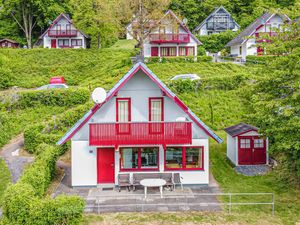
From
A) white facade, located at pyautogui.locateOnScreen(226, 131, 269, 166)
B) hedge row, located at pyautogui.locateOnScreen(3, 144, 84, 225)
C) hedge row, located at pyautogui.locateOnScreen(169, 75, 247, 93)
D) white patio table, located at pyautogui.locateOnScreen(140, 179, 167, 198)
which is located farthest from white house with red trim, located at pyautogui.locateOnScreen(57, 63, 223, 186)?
hedge row, located at pyautogui.locateOnScreen(169, 75, 247, 93)

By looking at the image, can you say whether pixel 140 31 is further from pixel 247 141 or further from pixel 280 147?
pixel 280 147

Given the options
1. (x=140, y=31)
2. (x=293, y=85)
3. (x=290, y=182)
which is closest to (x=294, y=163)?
(x=290, y=182)

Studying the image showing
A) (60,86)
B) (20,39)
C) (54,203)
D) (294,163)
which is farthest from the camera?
(20,39)

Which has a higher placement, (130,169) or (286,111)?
(286,111)

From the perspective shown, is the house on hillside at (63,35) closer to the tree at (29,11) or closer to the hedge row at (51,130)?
the tree at (29,11)

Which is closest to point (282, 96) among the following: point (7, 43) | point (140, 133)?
point (140, 133)

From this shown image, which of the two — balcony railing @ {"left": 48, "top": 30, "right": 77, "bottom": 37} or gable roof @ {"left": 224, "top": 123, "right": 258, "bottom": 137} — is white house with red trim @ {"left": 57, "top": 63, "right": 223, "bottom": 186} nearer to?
gable roof @ {"left": 224, "top": 123, "right": 258, "bottom": 137}
